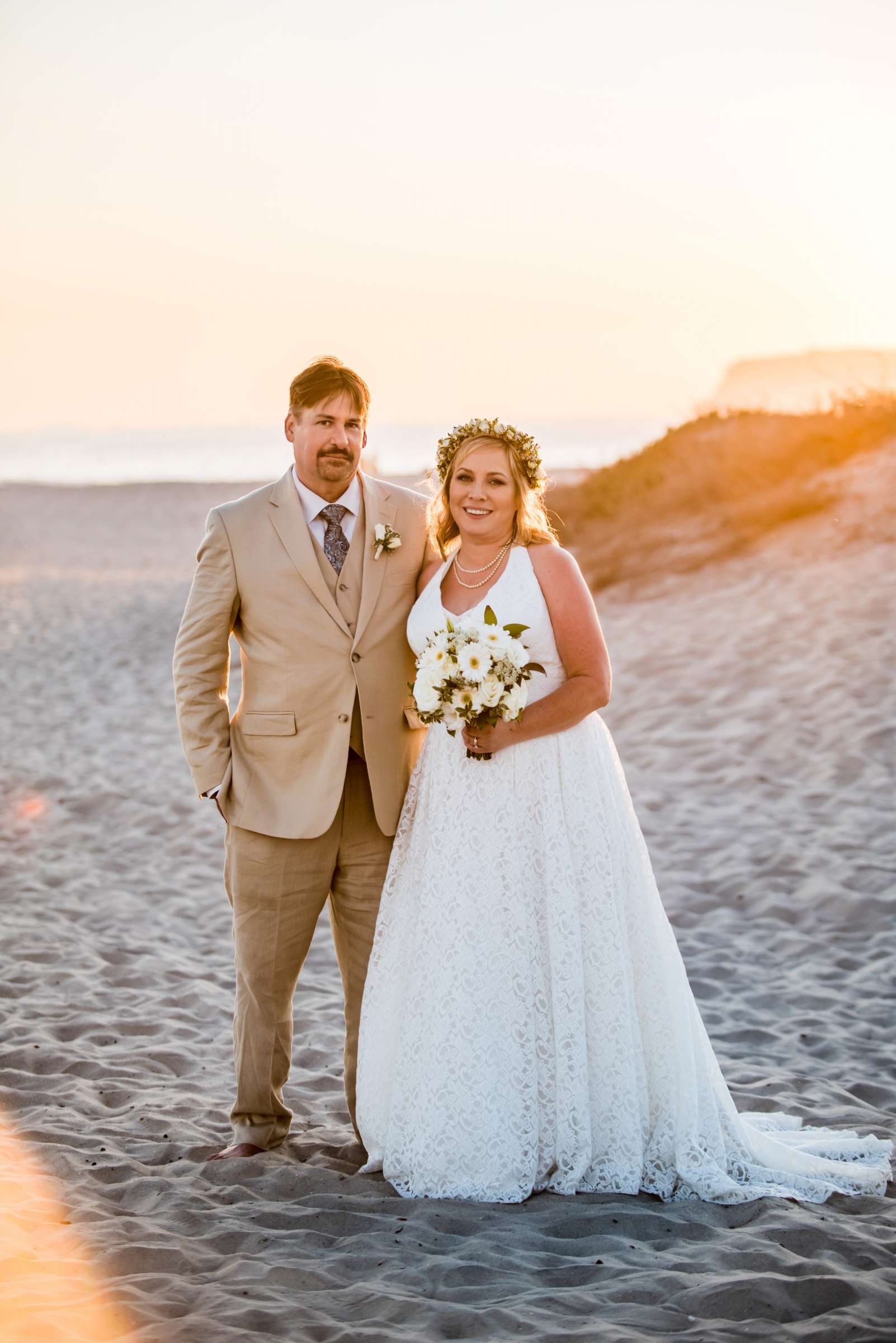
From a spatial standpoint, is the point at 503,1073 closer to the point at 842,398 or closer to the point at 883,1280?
the point at 883,1280

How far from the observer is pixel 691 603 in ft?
44.7

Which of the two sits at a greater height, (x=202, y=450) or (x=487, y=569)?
(x=202, y=450)

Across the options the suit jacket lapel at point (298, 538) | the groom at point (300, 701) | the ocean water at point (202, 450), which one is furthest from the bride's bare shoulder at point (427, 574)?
the ocean water at point (202, 450)

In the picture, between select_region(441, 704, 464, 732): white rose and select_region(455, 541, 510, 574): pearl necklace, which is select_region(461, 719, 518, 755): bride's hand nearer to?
select_region(441, 704, 464, 732): white rose

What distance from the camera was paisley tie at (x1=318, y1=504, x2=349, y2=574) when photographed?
4.17 metres

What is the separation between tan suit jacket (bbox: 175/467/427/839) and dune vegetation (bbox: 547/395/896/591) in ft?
36.3

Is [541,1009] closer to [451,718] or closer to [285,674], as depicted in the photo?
[451,718]

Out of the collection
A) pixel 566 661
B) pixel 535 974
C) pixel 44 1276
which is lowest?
pixel 44 1276

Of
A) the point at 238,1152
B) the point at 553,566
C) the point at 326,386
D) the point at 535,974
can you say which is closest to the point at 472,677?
the point at 553,566

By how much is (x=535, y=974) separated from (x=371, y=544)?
1.45 metres

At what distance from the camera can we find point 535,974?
12.8ft

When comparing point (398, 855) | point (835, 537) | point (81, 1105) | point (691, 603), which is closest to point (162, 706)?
point (691, 603)

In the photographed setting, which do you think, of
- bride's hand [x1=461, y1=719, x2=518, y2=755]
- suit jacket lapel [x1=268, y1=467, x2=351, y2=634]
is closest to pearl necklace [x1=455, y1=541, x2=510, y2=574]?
suit jacket lapel [x1=268, y1=467, x2=351, y2=634]

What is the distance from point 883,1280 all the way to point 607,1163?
865mm
